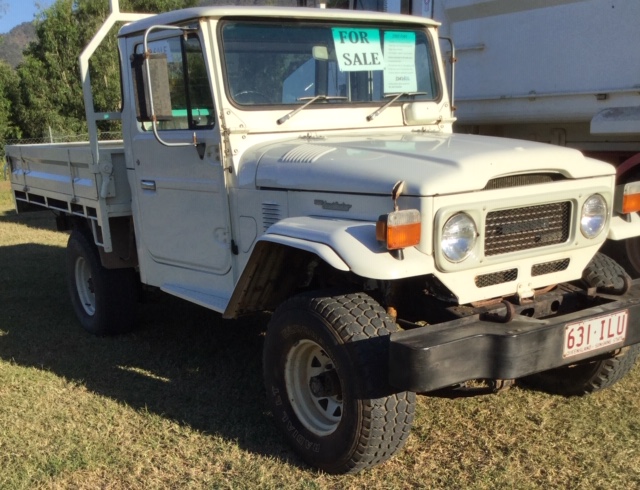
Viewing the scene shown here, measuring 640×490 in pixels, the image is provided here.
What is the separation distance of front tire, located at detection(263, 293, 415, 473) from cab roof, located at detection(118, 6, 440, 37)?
160 cm

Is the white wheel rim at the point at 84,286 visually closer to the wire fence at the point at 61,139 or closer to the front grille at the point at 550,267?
the front grille at the point at 550,267

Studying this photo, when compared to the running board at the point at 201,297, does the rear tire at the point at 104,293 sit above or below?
below

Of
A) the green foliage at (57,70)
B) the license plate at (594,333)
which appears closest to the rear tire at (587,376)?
the license plate at (594,333)

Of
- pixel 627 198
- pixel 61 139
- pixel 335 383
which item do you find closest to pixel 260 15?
pixel 335 383

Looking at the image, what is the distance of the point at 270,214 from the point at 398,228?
1.03 meters

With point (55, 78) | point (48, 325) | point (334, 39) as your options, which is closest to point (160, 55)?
point (334, 39)

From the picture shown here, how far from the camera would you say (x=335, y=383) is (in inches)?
127

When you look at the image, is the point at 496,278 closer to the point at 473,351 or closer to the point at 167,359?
the point at 473,351

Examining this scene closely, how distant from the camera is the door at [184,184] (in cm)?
388

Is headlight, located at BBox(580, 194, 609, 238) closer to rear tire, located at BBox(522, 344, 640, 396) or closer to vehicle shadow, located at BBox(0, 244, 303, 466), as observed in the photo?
rear tire, located at BBox(522, 344, 640, 396)

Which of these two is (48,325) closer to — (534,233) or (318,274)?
(318,274)

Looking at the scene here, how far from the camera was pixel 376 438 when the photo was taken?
9.96ft

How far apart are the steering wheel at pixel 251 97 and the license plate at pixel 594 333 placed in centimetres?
201

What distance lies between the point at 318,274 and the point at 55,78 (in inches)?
925
